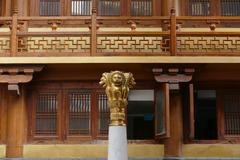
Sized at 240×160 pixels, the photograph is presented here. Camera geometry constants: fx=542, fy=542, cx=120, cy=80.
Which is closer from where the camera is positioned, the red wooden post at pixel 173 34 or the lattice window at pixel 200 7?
the red wooden post at pixel 173 34

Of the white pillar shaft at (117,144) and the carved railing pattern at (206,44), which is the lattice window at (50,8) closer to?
the carved railing pattern at (206,44)

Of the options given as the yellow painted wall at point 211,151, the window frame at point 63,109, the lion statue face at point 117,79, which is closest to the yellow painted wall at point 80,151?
the window frame at point 63,109

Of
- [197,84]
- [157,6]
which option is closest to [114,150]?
[197,84]

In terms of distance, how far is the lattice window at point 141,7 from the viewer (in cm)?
1469

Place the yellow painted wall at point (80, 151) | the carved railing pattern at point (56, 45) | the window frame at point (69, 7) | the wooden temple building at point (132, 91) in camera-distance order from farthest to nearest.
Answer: the window frame at point (69, 7) < the yellow painted wall at point (80, 151) < the carved railing pattern at point (56, 45) < the wooden temple building at point (132, 91)

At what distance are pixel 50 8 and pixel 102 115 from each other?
3.33 meters

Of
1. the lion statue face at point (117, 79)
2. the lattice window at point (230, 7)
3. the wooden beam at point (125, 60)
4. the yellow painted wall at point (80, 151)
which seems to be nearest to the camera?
the lion statue face at point (117, 79)

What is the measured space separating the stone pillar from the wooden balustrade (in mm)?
3358

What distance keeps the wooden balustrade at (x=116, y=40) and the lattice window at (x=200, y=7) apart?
1.12m

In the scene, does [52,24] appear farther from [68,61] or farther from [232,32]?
[232,32]

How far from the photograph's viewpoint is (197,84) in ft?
45.5

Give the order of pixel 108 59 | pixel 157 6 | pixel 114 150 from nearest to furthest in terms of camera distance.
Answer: pixel 114 150, pixel 108 59, pixel 157 6

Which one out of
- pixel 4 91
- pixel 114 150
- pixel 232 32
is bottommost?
pixel 114 150

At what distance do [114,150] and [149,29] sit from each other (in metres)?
5.59
